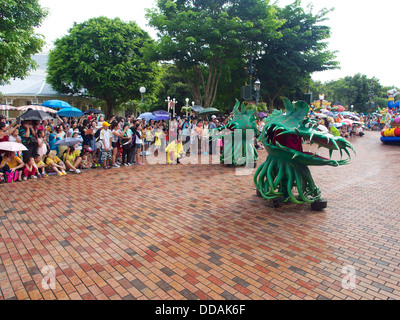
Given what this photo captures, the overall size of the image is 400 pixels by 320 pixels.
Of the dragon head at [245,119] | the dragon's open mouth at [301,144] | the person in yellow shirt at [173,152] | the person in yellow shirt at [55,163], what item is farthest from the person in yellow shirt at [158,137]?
the dragon's open mouth at [301,144]

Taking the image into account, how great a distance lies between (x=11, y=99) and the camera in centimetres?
2627

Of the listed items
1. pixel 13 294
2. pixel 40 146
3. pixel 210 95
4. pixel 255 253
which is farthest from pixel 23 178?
pixel 210 95

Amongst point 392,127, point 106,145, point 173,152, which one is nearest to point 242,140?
point 173,152

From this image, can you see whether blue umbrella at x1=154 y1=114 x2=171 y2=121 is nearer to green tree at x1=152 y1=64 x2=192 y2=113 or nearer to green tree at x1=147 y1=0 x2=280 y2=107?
green tree at x1=147 y1=0 x2=280 y2=107

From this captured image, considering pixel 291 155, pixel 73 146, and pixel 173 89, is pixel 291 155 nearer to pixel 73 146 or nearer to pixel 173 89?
pixel 73 146

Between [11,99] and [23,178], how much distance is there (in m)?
22.3

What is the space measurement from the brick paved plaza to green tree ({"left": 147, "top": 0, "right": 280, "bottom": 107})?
1348 cm

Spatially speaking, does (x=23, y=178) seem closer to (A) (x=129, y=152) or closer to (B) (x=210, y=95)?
(A) (x=129, y=152)

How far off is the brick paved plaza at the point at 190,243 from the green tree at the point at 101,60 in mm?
20142

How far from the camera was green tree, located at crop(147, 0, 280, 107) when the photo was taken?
1842 cm

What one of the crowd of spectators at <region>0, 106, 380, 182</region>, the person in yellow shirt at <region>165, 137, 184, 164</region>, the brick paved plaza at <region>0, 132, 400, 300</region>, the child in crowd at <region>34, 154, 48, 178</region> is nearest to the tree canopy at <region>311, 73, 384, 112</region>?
the crowd of spectators at <region>0, 106, 380, 182</region>

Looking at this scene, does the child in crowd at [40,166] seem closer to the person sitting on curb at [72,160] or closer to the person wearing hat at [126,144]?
the person sitting on curb at [72,160]

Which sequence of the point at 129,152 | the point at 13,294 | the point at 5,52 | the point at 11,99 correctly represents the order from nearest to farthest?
the point at 13,294 < the point at 129,152 < the point at 5,52 < the point at 11,99

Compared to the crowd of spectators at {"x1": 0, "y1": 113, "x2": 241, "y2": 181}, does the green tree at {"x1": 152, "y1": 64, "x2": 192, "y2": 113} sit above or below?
above
